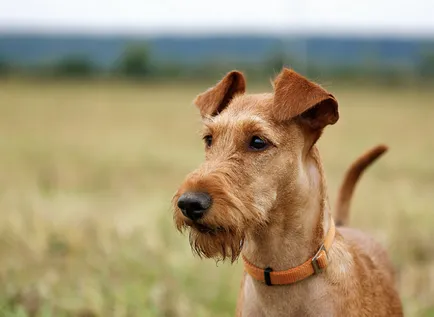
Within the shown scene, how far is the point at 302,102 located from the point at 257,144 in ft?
1.16

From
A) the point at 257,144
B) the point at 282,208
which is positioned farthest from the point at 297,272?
the point at 257,144

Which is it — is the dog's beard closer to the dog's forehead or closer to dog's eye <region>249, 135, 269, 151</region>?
dog's eye <region>249, 135, 269, 151</region>

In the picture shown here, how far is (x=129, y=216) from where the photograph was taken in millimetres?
9141

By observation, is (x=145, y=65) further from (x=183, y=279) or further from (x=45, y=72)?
(x=183, y=279)

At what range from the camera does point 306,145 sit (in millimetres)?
3875

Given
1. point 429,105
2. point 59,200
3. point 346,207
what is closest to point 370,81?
point 429,105

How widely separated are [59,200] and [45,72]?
29622 mm

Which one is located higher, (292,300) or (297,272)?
(297,272)

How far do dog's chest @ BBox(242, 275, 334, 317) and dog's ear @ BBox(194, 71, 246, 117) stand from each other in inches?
47.2

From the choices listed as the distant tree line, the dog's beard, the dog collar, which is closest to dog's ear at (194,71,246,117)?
the dog's beard

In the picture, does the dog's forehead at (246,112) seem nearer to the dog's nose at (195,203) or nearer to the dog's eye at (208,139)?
the dog's eye at (208,139)

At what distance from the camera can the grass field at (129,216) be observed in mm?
6258

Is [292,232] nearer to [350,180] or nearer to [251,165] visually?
[251,165]

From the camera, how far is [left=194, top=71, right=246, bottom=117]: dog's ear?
14.0 ft
